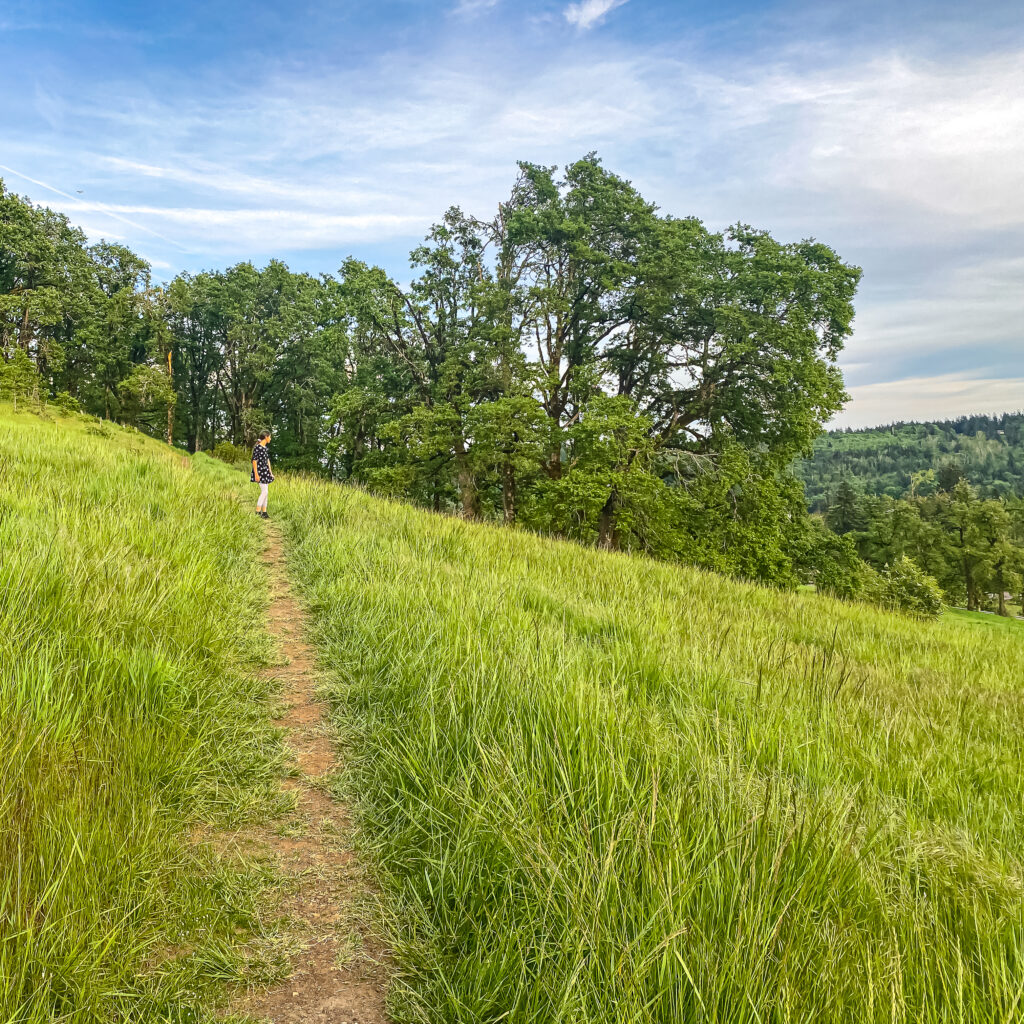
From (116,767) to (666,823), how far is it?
7.12 ft

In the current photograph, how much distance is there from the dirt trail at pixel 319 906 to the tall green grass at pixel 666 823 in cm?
13

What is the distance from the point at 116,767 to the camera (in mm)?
2168

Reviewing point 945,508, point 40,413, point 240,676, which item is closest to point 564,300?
point 240,676

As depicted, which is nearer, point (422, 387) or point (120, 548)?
point (120, 548)

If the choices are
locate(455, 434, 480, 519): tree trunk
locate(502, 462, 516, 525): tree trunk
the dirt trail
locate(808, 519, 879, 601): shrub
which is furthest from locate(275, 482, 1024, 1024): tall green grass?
locate(502, 462, 516, 525): tree trunk

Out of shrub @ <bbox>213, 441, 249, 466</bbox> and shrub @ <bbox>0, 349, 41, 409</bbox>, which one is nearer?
shrub @ <bbox>0, 349, 41, 409</bbox>

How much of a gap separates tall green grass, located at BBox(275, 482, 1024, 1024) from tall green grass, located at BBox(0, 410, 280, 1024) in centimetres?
62

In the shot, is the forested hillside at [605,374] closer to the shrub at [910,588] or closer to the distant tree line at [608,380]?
the distant tree line at [608,380]

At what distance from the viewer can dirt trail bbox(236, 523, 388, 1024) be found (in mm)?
1618

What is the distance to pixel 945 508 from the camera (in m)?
69.2

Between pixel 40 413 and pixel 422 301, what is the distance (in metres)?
24.8

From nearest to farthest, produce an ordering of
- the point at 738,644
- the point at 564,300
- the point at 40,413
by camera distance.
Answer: the point at 738,644, the point at 564,300, the point at 40,413

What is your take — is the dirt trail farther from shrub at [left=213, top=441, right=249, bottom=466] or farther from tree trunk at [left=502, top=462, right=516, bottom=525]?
shrub at [left=213, top=441, right=249, bottom=466]

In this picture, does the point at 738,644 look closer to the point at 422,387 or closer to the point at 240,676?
the point at 240,676
